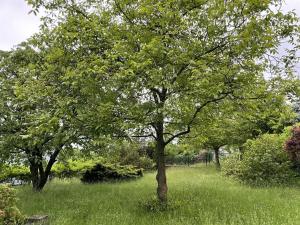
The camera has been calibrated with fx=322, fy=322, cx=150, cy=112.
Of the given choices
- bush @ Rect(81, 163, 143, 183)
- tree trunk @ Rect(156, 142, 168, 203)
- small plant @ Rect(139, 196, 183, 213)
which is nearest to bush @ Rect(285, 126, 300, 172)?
small plant @ Rect(139, 196, 183, 213)

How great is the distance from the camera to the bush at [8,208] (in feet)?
24.5

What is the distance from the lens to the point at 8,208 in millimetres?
7508

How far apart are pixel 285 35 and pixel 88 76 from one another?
16.4 ft

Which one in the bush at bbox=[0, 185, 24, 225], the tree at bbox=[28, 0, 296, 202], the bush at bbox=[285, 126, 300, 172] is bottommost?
the bush at bbox=[0, 185, 24, 225]

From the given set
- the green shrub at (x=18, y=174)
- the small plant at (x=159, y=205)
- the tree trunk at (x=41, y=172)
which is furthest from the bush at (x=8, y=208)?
the green shrub at (x=18, y=174)

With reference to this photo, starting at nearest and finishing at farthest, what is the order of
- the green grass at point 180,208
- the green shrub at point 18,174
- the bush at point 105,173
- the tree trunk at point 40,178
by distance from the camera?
the green grass at point 180,208
the tree trunk at point 40,178
the green shrub at point 18,174
the bush at point 105,173

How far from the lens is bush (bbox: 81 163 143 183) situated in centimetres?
1992

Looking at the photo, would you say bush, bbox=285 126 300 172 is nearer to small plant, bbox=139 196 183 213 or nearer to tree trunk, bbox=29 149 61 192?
small plant, bbox=139 196 183 213

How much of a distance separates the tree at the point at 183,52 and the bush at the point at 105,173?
11516mm

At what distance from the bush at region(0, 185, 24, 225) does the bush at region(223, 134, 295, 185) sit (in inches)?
421

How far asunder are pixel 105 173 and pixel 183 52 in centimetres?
1379

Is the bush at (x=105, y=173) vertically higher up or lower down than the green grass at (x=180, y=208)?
higher up

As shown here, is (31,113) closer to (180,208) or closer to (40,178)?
(40,178)

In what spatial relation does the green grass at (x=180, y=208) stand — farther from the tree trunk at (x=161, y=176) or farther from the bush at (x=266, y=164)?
the bush at (x=266, y=164)
